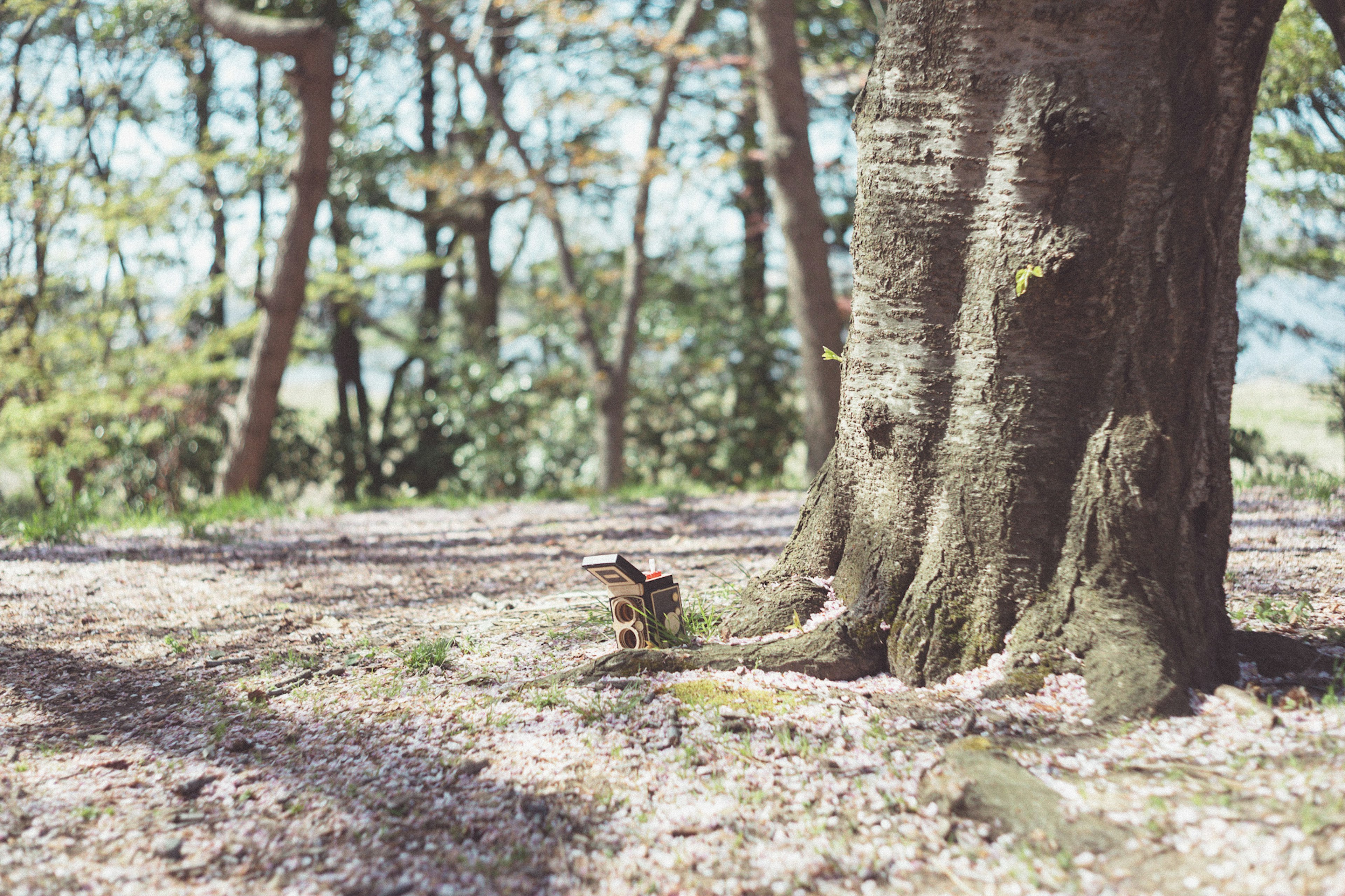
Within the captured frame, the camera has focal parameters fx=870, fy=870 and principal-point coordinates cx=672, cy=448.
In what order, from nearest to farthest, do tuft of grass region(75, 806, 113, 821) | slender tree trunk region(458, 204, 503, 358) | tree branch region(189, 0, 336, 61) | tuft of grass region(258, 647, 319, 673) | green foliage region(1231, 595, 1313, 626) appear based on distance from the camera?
1. tuft of grass region(75, 806, 113, 821)
2. green foliage region(1231, 595, 1313, 626)
3. tuft of grass region(258, 647, 319, 673)
4. tree branch region(189, 0, 336, 61)
5. slender tree trunk region(458, 204, 503, 358)

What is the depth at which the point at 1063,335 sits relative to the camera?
6.98 feet

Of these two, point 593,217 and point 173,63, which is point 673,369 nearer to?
point 593,217

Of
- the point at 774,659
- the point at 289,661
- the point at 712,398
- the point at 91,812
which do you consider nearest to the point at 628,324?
the point at 712,398

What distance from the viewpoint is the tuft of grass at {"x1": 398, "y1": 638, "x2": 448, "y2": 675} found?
2.49 metres

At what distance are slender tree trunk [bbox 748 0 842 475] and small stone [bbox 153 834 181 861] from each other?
4173 mm

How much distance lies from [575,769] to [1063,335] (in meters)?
1.54

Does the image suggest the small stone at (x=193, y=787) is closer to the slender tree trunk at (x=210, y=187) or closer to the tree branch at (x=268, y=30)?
the tree branch at (x=268, y=30)

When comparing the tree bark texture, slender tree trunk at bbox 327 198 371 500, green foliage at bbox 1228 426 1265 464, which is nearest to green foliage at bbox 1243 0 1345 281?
green foliage at bbox 1228 426 1265 464

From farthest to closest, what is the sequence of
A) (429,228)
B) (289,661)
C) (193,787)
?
(429,228) < (289,661) < (193,787)

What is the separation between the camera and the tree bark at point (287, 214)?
21.0 feet

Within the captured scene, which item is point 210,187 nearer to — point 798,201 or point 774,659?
point 798,201

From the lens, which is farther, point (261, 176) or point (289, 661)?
point (261, 176)

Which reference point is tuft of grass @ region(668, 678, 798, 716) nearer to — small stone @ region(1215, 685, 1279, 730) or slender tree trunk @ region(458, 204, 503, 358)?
small stone @ region(1215, 685, 1279, 730)

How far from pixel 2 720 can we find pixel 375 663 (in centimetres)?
90
